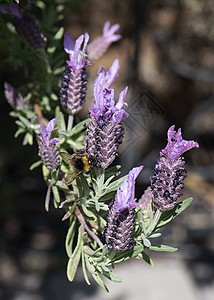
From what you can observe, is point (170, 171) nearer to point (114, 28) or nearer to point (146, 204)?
point (146, 204)

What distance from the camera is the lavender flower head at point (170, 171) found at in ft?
1.49

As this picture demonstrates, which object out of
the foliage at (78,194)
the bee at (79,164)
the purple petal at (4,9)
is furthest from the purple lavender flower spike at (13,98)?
the bee at (79,164)

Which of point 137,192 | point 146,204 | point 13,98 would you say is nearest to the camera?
point 146,204

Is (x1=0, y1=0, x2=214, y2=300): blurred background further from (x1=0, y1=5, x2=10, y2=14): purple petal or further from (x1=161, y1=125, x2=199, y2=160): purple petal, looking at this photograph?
(x1=161, y1=125, x2=199, y2=160): purple petal

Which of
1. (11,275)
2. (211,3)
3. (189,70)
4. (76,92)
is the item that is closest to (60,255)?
(11,275)

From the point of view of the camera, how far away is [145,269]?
7.59ft

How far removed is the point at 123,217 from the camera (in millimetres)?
477

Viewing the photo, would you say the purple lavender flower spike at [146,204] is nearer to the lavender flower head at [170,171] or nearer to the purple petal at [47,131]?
the lavender flower head at [170,171]

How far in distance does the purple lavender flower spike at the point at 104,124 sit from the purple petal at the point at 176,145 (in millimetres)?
69

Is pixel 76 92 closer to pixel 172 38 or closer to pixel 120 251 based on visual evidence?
pixel 120 251

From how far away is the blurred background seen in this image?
205 centimetres

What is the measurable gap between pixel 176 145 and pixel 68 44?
0.81 ft

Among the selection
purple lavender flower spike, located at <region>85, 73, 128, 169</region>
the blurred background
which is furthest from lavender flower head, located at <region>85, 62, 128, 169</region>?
the blurred background

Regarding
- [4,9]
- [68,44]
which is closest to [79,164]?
[68,44]
